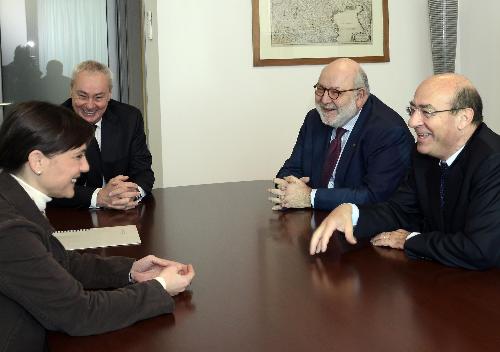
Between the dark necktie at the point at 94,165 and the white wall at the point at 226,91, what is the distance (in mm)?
1537

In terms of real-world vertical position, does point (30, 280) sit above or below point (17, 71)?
→ below

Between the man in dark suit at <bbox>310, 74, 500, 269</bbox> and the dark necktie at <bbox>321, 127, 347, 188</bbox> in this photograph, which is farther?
the dark necktie at <bbox>321, 127, 347, 188</bbox>

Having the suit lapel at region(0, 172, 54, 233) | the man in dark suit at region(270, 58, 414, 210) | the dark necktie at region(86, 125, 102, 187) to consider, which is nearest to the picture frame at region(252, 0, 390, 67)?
the man in dark suit at region(270, 58, 414, 210)

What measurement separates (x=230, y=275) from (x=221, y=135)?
329 cm

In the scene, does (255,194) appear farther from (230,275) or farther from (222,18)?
(222,18)

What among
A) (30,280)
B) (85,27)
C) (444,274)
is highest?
(85,27)

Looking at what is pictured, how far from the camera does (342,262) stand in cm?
205

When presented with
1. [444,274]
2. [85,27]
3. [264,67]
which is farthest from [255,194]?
[85,27]

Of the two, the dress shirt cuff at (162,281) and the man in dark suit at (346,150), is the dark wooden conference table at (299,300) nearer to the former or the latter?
the dress shirt cuff at (162,281)

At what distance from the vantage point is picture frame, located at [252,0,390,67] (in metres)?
5.07

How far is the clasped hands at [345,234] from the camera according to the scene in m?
2.17

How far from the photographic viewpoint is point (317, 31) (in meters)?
5.18

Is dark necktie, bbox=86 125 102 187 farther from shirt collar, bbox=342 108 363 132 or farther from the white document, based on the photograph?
shirt collar, bbox=342 108 363 132

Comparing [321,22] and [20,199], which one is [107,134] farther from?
[321,22]
